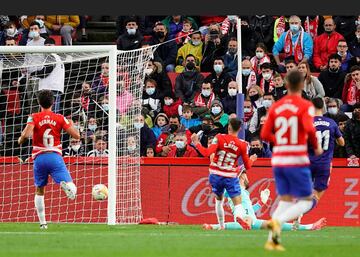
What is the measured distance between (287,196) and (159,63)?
486 inches

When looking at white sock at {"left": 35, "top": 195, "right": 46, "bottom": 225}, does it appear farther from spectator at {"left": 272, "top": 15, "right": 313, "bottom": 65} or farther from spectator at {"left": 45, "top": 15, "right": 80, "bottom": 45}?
spectator at {"left": 45, "top": 15, "right": 80, "bottom": 45}

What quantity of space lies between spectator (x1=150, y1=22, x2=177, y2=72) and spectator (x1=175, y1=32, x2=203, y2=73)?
166mm

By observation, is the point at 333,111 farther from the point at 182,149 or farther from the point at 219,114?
the point at 182,149

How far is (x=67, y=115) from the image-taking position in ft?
74.1

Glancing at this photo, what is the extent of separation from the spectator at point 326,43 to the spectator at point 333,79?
94 cm

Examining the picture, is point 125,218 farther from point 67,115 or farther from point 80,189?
point 67,115

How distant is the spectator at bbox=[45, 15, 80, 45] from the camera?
27234 mm

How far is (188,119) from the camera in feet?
78.3

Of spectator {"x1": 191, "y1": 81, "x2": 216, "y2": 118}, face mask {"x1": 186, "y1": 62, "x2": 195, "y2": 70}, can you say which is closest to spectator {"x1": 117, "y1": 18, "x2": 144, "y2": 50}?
face mask {"x1": 186, "y1": 62, "x2": 195, "y2": 70}

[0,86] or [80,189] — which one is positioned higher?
[0,86]

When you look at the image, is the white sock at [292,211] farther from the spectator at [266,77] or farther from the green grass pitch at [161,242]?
the spectator at [266,77]

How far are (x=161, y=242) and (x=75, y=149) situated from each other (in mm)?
8024

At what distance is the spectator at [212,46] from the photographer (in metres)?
25.9

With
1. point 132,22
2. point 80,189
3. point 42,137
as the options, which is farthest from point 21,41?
point 42,137
